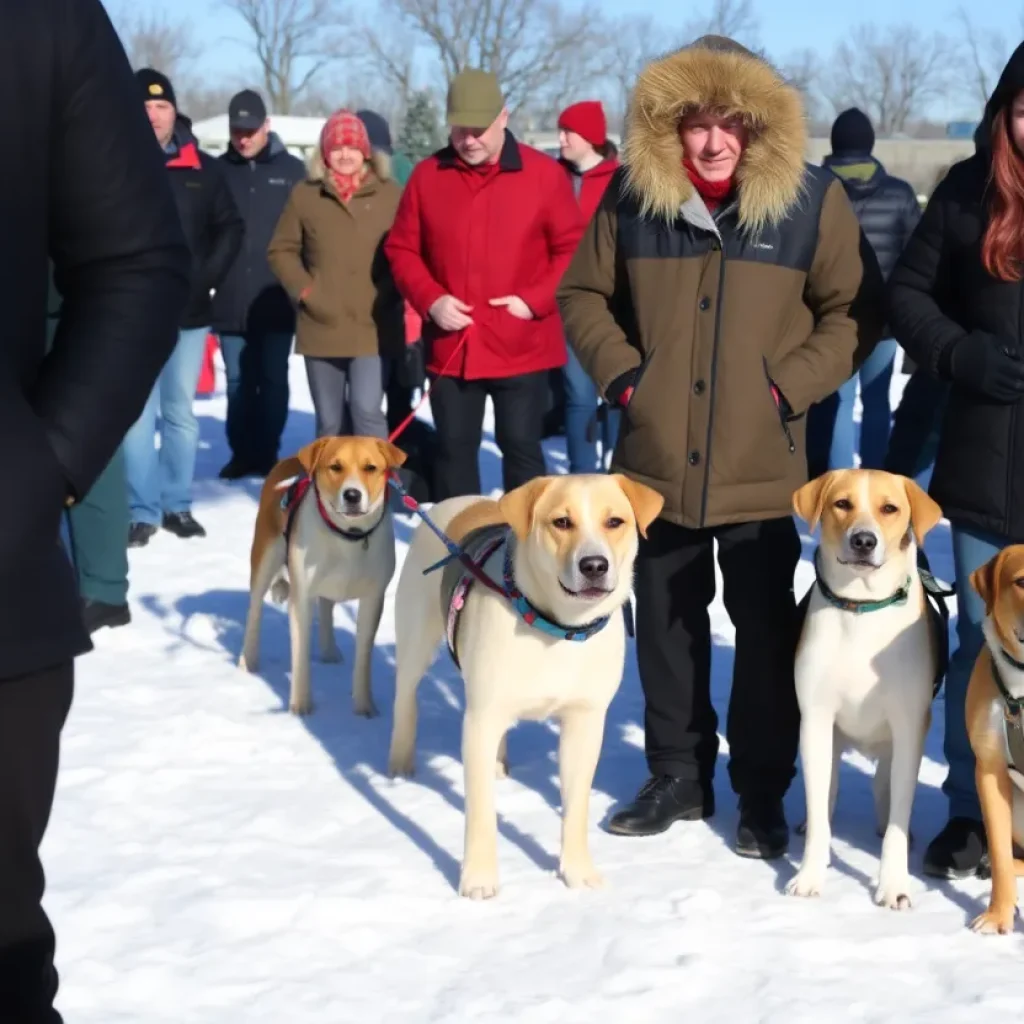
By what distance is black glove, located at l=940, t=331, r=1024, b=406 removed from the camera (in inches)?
142

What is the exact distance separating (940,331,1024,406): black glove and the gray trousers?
475 centimetres

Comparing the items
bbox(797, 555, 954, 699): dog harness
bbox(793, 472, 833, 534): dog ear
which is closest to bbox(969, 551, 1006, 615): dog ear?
bbox(797, 555, 954, 699): dog harness

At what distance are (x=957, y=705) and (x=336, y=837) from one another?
182 centimetres

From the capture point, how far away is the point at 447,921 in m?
3.66

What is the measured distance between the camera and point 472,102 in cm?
629

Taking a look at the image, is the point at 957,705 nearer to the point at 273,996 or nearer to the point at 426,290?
the point at 273,996

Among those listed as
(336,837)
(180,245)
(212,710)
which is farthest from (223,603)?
(180,245)

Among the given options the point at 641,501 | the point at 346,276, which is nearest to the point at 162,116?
the point at 346,276

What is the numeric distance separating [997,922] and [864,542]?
Result: 99 centimetres

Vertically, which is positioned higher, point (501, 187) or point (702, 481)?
point (501, 187)

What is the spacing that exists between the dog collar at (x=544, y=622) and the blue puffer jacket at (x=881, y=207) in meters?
4.98

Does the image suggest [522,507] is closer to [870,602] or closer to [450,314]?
[870,602]

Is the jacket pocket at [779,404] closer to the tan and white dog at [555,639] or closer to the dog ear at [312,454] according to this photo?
the tan and white dog at [555,639]

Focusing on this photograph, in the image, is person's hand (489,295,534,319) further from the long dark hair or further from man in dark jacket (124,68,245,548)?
the long dark hair
